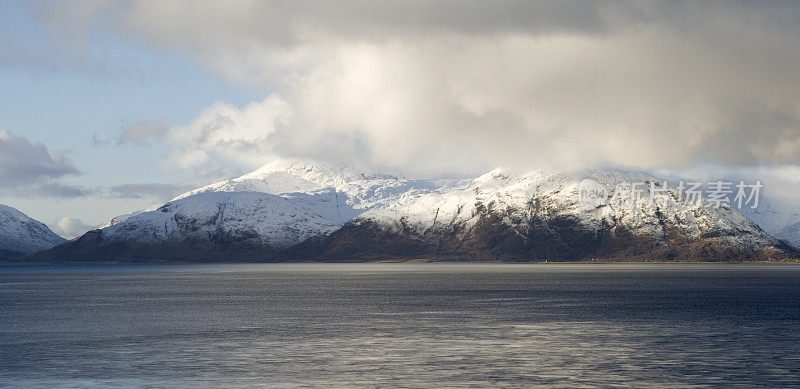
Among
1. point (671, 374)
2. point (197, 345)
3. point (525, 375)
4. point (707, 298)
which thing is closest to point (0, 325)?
point (197, 345)

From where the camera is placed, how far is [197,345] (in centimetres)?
7938

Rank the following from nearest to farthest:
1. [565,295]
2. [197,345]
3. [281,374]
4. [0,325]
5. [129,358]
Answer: [281,374] → [129,358] → [197,345] → [0,325] → [565,295]

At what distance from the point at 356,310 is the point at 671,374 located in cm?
7086

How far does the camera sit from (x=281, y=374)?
6059cm

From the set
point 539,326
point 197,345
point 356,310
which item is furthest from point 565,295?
point 197,345

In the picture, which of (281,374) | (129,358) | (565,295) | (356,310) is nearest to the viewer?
(281,374)

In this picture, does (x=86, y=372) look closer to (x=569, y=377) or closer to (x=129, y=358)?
(x=129, y=358)

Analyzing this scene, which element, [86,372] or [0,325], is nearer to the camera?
[86,372]

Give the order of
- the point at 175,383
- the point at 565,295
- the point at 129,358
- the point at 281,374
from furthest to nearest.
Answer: the point at 565,295, the point at 129,358, the point at 281,374, the point at 175,383

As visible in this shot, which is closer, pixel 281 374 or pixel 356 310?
pixel 281 374

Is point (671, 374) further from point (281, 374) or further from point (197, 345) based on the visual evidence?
point (197, 345)

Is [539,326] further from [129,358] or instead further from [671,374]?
[129,358]

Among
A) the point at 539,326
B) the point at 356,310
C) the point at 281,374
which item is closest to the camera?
the point at 281,374

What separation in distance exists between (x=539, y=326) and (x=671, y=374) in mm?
35914
